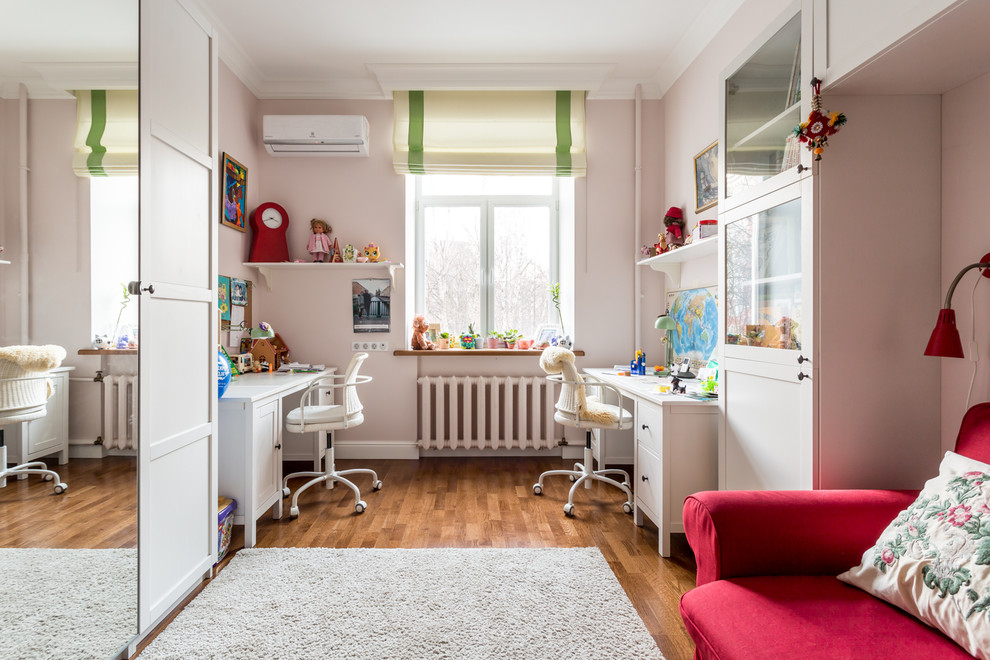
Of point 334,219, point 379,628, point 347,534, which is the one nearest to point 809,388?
point 379,628

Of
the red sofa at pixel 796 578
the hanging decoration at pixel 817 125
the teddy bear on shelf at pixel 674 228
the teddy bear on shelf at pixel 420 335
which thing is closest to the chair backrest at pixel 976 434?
the red sofa at pixel 796 578

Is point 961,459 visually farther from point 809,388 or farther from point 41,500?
point 41,500

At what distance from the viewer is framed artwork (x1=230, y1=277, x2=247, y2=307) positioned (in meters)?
3.35

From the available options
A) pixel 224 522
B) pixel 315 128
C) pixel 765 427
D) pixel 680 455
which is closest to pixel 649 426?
pixel 680 455

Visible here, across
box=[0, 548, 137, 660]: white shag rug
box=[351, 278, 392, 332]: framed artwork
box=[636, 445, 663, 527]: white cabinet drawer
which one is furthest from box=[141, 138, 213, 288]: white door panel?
box=[636, 445, 663, 527]: white cabinet drawer

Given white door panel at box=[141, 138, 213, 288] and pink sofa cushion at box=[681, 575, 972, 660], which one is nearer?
pink sofa cushion at box=[681, 575, 972, 660]

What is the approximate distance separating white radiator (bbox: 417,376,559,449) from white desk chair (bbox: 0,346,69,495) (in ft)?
8.27

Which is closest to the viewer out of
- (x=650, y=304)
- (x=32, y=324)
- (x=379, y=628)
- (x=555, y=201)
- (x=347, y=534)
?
(x=32, y=324)

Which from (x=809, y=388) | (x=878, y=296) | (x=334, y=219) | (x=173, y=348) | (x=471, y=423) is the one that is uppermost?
(x=334, y=219)

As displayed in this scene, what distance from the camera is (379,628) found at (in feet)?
5.61

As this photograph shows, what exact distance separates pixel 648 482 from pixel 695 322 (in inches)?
47.4

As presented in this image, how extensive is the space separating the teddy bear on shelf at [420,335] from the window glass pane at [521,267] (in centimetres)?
62

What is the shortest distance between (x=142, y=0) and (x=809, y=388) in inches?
99.4

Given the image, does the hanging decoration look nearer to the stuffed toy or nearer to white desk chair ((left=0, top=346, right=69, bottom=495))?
the stuffed toy
